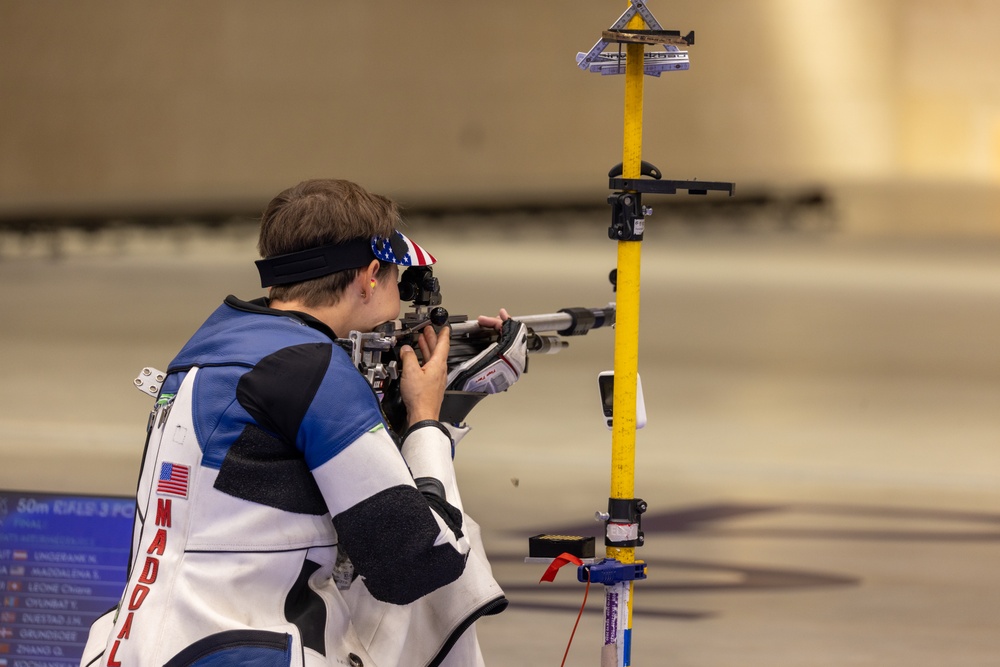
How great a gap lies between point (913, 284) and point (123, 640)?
1864 cm

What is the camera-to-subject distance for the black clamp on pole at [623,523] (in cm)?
289

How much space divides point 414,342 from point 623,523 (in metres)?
→ 0.60

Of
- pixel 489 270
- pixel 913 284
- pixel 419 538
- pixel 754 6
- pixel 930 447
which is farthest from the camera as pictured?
pixel 754 6

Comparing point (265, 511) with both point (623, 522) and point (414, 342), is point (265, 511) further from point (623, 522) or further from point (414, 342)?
point (623, 522)

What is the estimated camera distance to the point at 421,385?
8.66ft

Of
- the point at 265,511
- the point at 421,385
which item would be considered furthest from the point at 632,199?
the point at 265,511

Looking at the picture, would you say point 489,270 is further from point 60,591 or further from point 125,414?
point 60,591

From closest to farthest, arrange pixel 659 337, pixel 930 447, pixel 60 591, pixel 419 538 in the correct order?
pixel 419 538, pixel 60 591, pixel 930 447, pixel 659 337

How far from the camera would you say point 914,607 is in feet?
16.3

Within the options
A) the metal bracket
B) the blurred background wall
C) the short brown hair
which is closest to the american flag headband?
the short brown hair

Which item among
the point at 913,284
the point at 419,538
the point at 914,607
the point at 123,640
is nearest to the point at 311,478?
the point at 419,538

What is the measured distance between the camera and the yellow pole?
9.20 feet

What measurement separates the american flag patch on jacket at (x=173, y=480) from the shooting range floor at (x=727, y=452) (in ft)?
7.38

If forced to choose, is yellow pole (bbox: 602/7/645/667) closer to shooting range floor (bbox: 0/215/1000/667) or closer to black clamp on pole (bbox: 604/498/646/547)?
black clamp on pole (bbox: 604/498/646/547)
